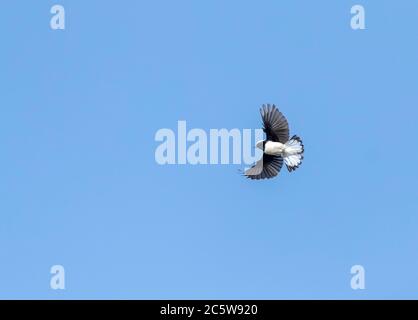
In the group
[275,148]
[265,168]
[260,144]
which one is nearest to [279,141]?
[275,148]

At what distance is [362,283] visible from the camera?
41.1ft

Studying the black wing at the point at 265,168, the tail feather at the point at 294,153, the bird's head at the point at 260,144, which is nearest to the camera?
the tail feather at the point at 294,153

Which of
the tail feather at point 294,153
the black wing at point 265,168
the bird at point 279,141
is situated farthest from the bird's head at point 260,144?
→ the tail feather at point 294,153

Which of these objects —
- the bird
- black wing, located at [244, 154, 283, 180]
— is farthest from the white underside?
black wing, located at [244, 154, 283, 180]

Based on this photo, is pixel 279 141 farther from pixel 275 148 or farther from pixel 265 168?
pixel 265 168

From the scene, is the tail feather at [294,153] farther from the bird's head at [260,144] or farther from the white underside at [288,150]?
the bird's head at [260,144]

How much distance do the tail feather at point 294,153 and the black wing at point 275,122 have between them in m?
0.10

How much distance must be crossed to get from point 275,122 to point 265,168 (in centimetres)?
73

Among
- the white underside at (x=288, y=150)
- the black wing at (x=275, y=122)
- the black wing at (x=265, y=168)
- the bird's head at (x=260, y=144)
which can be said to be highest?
the black wing at (x=275, y=122)

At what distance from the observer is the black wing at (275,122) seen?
1283 cm
